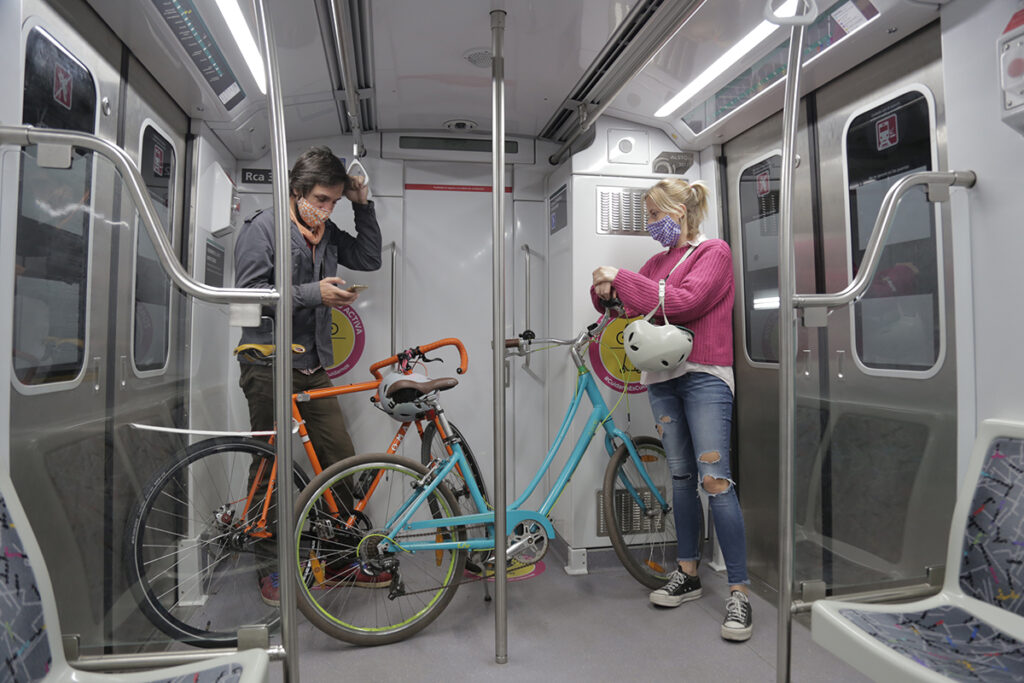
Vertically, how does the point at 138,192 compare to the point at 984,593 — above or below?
above

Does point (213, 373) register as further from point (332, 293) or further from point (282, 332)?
point (332, 293)

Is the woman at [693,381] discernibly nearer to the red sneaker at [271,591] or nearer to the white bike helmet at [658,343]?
the white bike helmet at [658,343]

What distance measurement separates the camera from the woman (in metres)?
2.57

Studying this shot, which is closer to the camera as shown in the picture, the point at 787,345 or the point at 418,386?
the point at 787,345

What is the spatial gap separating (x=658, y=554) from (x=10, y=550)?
8.99ft

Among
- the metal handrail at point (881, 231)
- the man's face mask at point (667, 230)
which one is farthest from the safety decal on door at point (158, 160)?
the metal handrail at point (881, 231)

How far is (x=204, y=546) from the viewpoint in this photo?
2.01 metres

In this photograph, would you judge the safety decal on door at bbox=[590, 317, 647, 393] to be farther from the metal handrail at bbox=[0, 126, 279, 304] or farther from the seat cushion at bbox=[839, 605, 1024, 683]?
the metal handrail at bbox=[0, 126, 279, 304]

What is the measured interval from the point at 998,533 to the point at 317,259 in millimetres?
2817

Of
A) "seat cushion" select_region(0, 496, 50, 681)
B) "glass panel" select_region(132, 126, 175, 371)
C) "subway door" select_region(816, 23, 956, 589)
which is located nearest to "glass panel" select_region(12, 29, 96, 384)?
"glass panel" select_region(132, 126, 175, 371)

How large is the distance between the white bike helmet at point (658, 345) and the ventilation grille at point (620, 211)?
0.87m

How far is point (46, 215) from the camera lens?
1.51 m

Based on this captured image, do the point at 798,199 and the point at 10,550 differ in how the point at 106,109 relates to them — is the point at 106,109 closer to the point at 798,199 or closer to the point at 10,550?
the point at 10,550

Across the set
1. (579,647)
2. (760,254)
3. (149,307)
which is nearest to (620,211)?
(760,254)
